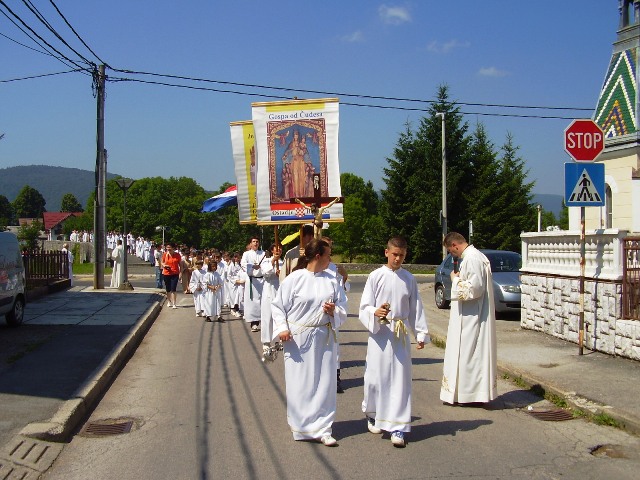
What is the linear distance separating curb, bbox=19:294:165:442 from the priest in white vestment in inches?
83.3

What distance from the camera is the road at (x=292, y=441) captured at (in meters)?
5.70

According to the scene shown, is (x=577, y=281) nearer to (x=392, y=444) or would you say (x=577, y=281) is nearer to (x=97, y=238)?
(x=392, y=444)

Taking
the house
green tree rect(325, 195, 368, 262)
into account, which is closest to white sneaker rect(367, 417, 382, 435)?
green tree rect(325, 195, 368, 262)

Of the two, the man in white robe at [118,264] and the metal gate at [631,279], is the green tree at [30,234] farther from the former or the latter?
the metal gate at [631,279]

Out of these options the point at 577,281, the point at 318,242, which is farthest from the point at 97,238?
the point at 318,242

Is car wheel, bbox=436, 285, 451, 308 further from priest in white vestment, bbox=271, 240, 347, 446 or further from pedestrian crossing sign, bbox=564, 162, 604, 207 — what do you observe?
priest in white vestment, bbox=271, 240, 347, 446

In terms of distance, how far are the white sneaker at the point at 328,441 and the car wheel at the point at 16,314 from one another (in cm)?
966

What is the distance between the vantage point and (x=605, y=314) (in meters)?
10.3

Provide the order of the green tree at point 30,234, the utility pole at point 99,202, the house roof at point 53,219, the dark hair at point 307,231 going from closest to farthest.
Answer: the dark hair at point 307,231 → the utility pole at point 99,202 → the green tree at point 30,234 → the house roof at point 53,219

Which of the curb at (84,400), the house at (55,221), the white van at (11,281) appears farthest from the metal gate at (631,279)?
the house at (55,221)

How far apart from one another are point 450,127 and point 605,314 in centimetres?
3766

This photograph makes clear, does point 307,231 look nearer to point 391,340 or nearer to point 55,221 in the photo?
point 391,340

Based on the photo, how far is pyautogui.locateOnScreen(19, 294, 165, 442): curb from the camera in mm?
6598

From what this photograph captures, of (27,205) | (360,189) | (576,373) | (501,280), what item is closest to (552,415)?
(576,373)
